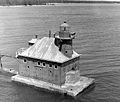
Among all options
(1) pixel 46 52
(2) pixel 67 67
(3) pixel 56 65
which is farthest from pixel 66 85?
(1) pixel 46 52

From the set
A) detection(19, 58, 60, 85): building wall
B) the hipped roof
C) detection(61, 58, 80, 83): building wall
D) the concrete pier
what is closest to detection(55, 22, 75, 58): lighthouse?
the hipped roof

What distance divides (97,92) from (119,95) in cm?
449

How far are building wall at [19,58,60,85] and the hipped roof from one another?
1.26m

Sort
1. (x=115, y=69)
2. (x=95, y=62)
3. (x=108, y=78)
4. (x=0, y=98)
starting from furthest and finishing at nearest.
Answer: (x=95, y=62) < (x=115, y=69) < (x=108, y=78) < (x=0, y=98)

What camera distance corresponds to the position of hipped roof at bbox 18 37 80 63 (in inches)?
1836

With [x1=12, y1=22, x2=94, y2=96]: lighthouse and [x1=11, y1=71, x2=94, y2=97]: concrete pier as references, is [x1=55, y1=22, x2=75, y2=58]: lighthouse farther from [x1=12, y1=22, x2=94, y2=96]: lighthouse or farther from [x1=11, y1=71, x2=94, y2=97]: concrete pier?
[x1=11, y1=71, x2=94, y2=97]: concrete pier

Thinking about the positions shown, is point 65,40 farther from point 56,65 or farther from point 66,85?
point 66,85

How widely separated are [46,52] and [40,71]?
167 inches

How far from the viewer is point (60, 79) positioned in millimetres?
46344

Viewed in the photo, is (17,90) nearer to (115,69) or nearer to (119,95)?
(119,95)

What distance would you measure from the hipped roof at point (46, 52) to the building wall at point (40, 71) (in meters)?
1.26

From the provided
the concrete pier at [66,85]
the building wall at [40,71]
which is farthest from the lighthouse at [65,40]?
the concrete pier at [66,85]

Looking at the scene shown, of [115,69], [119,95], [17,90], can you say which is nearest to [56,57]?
[17,90]

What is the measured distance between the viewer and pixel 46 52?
48406 mm
